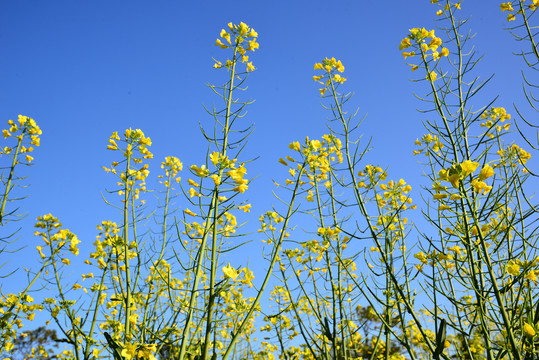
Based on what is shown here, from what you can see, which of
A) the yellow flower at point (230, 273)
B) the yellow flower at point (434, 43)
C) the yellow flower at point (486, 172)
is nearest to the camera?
the yellow flower at point (230, 273)

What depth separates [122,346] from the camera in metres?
1.96

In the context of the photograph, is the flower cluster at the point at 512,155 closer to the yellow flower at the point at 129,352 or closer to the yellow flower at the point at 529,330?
the yellow flower at the point at 529,330

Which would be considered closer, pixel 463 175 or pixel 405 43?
pixel 463 175

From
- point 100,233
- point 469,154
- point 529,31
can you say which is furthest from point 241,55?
point 100,233

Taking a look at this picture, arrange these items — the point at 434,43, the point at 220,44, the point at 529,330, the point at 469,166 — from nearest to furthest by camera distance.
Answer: the point at 529,330 < the point at 469,166 < the point at 220,44 < the point at 434,43

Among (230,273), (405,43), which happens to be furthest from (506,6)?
(230,273)

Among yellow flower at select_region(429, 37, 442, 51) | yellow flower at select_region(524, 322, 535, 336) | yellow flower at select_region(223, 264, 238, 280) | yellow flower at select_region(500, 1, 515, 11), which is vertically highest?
yellow flower at select_region(500, 1, 515, 11)

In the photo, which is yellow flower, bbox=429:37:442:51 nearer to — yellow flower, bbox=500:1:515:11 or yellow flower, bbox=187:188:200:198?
yellow flower, bbox=500:1:515:11

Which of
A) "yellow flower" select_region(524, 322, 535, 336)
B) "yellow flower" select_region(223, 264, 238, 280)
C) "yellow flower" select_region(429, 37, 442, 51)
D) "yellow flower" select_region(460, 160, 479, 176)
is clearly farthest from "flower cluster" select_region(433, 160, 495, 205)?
"yellow flower" select_region(429, 37, 442, 51)

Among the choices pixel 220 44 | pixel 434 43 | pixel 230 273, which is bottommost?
pixel 230 273

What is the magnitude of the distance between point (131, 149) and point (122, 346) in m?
1.81

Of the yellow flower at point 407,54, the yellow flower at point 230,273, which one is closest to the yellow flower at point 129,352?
the yellow flower at point 230,273

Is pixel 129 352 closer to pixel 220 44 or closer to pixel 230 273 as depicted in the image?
pixel 230 273

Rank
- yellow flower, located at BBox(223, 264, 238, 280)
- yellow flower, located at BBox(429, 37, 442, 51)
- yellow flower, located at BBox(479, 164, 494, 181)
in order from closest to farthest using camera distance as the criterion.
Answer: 1. yellow flower, located at BBox(223, 264, 238, 280)
2. yellow flower, located at BBox(479, 164, 494, 181)
3. yellow flower, located at BBox(429, 37, 442, 51)
